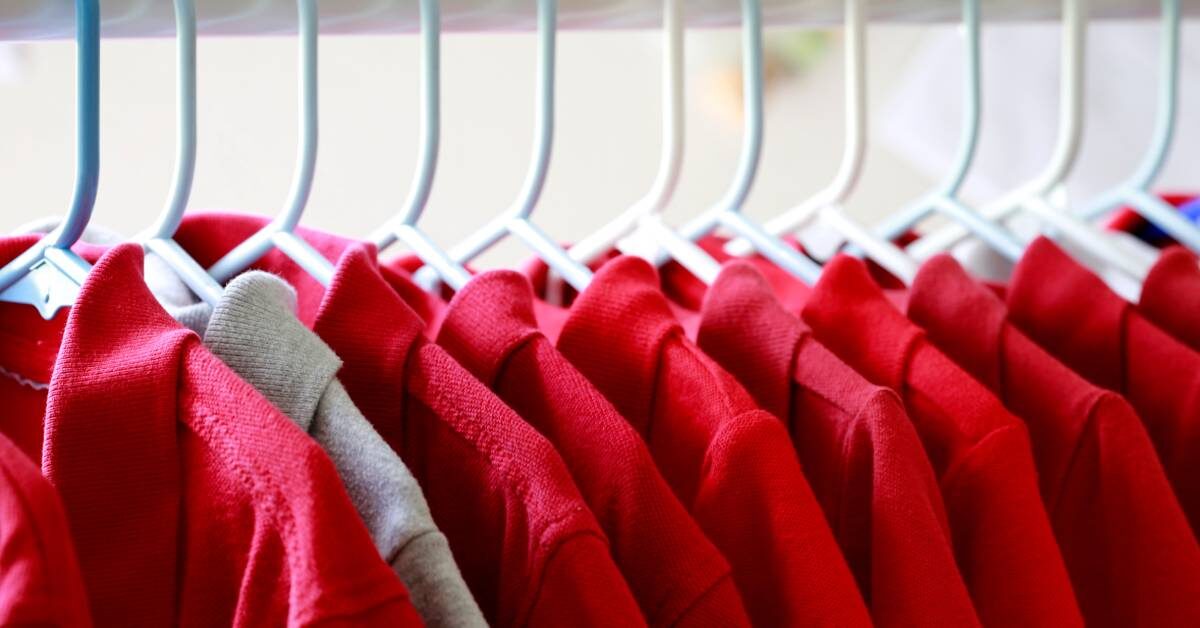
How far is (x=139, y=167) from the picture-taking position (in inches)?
61.9

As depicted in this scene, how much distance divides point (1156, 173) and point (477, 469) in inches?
20.6

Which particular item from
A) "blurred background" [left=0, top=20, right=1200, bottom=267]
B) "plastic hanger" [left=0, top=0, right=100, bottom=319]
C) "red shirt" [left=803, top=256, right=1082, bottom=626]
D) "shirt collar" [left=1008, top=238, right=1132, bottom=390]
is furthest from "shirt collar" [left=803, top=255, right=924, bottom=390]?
"blurred background" [left=0, top=20, right=1200, bottom=267]

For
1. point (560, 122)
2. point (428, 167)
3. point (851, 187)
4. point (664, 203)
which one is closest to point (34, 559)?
point (428, 167)

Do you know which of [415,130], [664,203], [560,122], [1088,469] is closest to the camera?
[1088,469]

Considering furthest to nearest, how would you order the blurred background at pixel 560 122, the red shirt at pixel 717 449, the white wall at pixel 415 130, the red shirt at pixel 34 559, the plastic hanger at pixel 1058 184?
the white wall at pixel 415 130
the blurred background at pixel 560 122
the plastic hanger at pixel 1058 184
the red shirt at pixel 717 449
the red shirt at pixel 34 559

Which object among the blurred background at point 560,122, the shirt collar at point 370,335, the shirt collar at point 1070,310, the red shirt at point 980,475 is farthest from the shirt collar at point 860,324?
the blurred background at point 560,122

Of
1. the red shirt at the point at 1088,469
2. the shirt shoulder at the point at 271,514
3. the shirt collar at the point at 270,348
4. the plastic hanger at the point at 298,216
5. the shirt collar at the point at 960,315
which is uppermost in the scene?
the plastic hanger at the point at 298,216

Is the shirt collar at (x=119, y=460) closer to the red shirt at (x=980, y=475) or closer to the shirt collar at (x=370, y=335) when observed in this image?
the shirt collar at (x=370, y=335)

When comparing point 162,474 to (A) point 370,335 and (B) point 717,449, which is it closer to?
(A) point 370,335

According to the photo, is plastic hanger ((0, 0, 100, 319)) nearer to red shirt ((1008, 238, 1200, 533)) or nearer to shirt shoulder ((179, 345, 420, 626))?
shirt shoulder ((179, 345, 420, 626))

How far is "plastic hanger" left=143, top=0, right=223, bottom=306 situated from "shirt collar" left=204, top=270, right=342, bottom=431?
48 mm

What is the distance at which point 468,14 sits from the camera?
583mm

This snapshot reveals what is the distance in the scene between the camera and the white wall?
1.54 meters

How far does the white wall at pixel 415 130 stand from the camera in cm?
154
